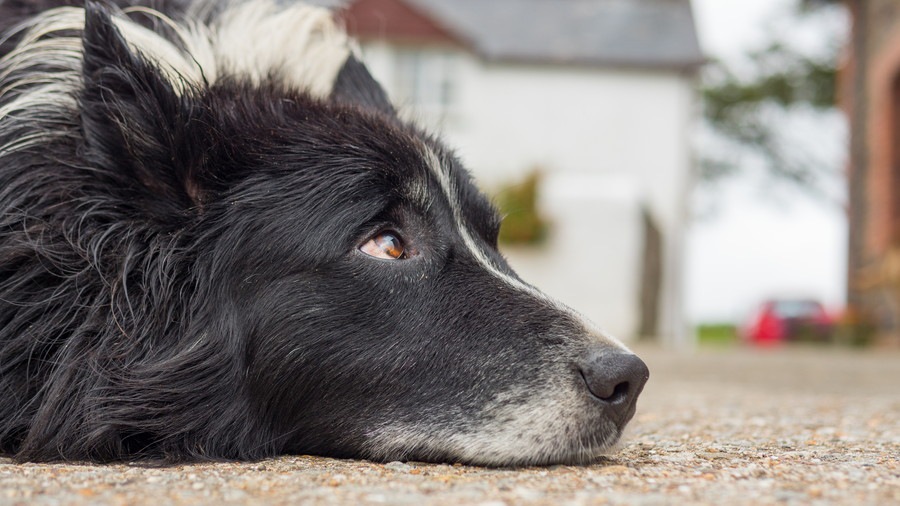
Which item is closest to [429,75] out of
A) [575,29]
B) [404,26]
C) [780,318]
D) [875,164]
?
[404,26]

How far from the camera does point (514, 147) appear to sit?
76.8 feet

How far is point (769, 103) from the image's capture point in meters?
33.7

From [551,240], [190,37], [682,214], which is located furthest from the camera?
[682,214]

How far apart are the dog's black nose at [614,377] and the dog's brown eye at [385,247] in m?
0.79

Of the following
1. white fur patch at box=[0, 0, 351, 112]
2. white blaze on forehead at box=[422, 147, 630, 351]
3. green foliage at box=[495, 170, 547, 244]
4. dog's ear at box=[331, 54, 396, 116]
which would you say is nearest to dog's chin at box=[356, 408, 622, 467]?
white blaze on forehead at box=[422, 147, 630, 351]

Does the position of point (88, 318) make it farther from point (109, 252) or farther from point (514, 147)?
point (514, 147)

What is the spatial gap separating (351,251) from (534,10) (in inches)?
934

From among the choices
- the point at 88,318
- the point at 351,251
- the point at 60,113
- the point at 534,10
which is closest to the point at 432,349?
the point at 351,251

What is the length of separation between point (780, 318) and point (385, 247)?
30.0 m

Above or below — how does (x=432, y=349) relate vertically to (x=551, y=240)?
above

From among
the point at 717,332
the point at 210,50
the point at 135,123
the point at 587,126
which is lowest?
the point at 717,332

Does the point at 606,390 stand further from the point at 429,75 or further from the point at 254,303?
the point at 429,75

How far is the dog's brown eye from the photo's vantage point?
3.31m

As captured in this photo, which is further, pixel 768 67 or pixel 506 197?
pixel 768 67
